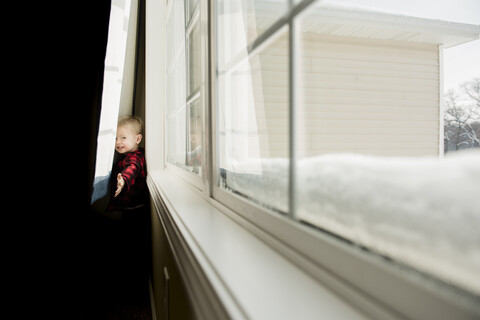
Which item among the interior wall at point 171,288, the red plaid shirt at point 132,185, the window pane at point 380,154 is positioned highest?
the window pane at point 380,154

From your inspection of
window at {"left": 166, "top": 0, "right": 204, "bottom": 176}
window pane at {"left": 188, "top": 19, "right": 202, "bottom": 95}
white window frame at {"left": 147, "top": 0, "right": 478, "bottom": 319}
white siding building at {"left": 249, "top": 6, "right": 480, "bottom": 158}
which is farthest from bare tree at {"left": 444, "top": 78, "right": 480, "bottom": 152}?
window pane at {"left": 188, "top": 19, "right": 202, "bottom": 95}

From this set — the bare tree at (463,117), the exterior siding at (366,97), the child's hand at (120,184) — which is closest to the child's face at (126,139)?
the child's hand at (120,184)

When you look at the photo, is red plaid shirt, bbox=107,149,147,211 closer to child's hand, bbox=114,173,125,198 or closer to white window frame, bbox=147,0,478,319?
child's hand, bbox=114,173,125,198

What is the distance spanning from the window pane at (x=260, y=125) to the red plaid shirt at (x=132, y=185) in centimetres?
177

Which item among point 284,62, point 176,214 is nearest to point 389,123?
point 284,62

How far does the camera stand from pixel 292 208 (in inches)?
20.2

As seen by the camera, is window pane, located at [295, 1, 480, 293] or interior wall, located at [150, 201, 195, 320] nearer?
window pane, located at [295, 1, 480, 293]

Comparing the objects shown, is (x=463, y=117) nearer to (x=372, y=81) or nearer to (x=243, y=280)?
(x=372, y=81)

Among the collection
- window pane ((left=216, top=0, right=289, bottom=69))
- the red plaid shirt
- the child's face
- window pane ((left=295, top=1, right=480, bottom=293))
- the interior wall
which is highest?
window pane ((left=216, top=0, right=289, bottom=69))

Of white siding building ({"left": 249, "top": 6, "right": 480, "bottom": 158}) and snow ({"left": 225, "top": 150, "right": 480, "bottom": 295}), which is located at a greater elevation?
white siding building ({"left": 249, "top": 6, "right": 480, "bottom": 158})

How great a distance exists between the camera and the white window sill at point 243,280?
0.35m

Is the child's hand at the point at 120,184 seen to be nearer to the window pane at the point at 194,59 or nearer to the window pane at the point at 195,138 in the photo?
the window pane at the point at 195,138

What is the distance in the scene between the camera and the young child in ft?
8.04

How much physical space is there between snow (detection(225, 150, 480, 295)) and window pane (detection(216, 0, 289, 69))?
31 cm
